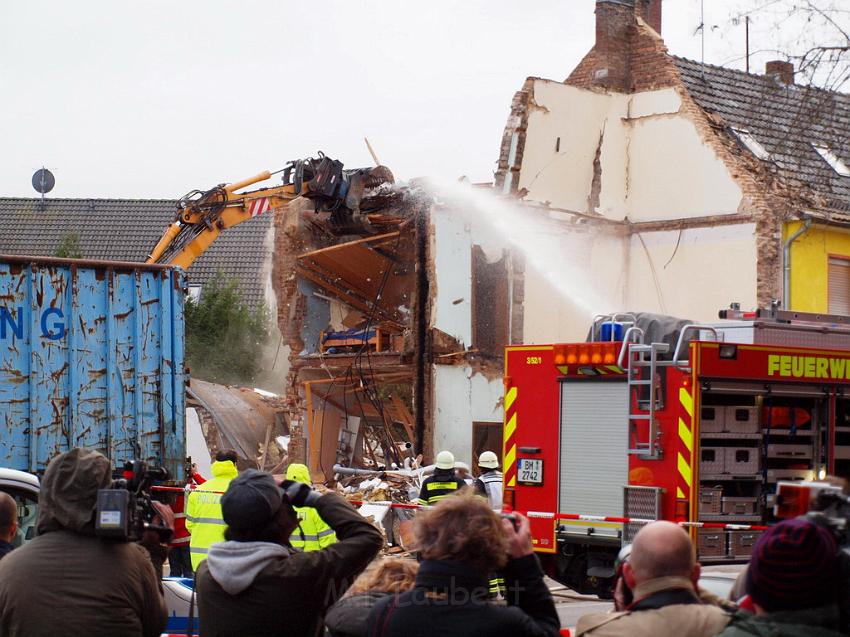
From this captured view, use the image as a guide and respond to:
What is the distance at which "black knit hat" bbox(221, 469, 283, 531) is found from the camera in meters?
4.01

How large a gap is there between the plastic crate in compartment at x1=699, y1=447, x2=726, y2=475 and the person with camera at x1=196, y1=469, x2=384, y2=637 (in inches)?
223

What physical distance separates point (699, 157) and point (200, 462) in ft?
33.6

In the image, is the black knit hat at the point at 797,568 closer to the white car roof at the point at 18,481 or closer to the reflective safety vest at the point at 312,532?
the reflective safety vest at the point at 312,532

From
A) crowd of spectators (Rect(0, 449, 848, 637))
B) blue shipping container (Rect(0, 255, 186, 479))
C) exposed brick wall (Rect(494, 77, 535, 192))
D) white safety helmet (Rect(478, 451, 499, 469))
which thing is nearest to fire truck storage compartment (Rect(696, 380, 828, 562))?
white safety helmet (Rect(478, 451, 499, 469))

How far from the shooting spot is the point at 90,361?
1134 centimetres

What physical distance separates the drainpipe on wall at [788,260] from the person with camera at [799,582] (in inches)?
675

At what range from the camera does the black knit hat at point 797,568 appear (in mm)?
3066

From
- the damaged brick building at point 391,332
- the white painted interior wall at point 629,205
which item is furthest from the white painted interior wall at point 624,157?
the damaged brick building at point 391,332

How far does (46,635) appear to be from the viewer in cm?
405

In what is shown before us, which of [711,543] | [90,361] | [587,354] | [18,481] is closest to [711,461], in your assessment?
[711,543]

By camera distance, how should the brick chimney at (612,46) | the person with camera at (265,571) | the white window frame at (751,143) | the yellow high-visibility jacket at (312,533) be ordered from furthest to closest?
the brick chimney at (612,46) < the white window frame at (751,143) < the yellow high-visibility jacket at (312,533) < the person with camera at (265,571)

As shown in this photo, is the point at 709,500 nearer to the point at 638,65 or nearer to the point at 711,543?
the point at 711,543

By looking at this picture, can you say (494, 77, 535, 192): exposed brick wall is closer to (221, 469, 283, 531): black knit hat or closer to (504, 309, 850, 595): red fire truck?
(504, 309, 850, 595): red fire truck

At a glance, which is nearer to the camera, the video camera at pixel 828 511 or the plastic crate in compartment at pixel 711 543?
the video camera at pixel 828 511
